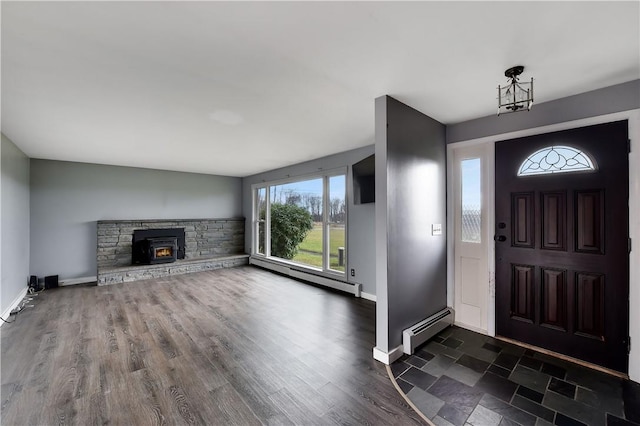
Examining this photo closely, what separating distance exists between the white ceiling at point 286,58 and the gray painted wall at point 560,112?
9 cm

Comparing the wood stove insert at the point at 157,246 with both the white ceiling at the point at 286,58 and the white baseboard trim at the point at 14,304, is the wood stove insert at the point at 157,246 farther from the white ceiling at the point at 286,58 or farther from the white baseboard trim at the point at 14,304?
the white ceiling at the point at 286,58

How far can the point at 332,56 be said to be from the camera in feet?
5.94

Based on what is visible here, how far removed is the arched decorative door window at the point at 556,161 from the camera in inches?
93.3

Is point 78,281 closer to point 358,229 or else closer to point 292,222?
point 292,222

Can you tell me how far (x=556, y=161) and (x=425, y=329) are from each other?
209 cm

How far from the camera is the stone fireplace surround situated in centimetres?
545

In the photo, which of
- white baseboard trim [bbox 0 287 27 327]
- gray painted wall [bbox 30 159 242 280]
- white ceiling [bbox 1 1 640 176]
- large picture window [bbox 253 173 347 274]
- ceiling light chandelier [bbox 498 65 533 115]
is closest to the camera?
white ceiling [bbox 1 1 640 176]

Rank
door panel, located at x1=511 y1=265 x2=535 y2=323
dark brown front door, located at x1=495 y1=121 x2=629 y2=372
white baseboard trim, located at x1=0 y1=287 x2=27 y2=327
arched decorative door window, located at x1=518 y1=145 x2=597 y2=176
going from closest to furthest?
dark brown front door, located at x1=495 y1=121 x2=629 y2=372
arched decorative door window, located at x1=518 y1=145 x2=597 y2=176
door panel, located at x1=511 y1=265 x2=535 y2=323
white baseboard trim, located at x1=0 y1=287 x2=27 y2=327

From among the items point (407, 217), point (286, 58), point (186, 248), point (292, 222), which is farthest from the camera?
point (292, 222)

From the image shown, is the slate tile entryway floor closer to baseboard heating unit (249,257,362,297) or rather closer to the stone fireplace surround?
baseboard heating unit (249,257,362,297)

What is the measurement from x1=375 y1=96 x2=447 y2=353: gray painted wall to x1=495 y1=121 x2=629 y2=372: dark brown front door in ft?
2.06

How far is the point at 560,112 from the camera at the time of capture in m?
2.46

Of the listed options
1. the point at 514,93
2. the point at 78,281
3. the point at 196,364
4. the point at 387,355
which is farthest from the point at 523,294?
the point at 78,281

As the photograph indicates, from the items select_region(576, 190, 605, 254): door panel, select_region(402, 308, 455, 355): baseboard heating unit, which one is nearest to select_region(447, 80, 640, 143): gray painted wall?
select_region(576, 190, 605, 254): door panel
